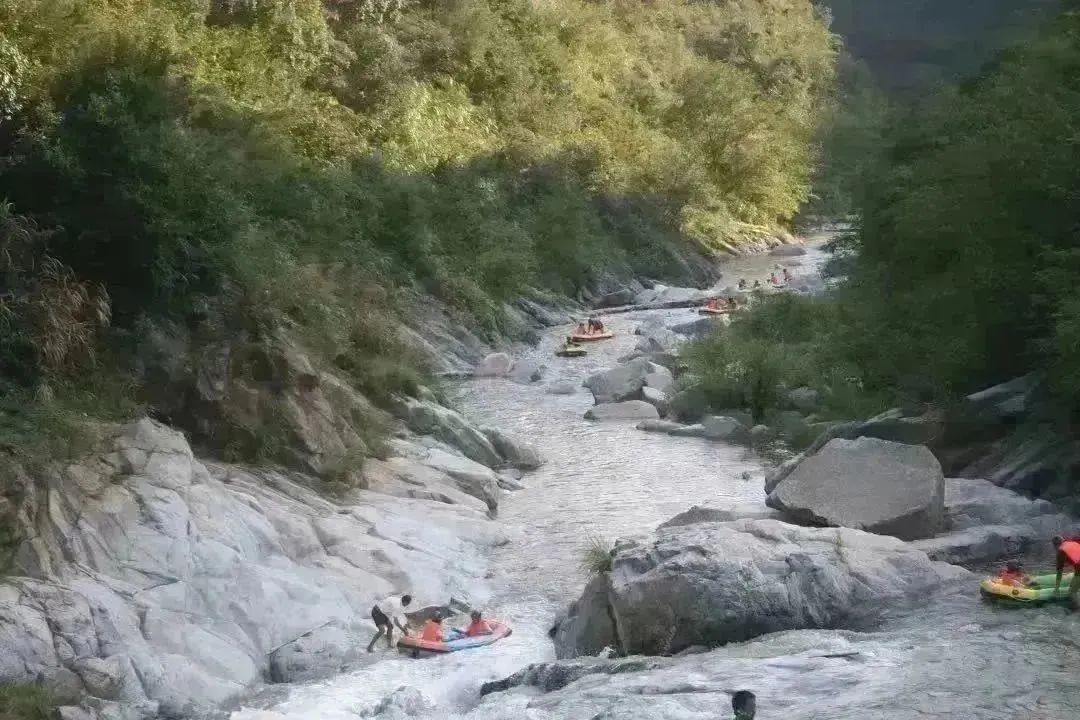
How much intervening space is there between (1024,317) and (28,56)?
13400 millimetres

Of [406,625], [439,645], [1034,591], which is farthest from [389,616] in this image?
[1034,591]

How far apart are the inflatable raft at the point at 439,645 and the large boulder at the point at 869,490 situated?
155 inches

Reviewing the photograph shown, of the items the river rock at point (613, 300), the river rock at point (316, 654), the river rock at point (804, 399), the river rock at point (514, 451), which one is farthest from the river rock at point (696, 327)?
the river rock at point (316, 654)

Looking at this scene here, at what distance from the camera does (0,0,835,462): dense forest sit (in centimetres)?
1346

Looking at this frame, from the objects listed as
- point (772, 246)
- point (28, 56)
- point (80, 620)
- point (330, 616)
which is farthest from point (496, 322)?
point (772, 246)

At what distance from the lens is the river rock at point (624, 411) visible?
839 inches

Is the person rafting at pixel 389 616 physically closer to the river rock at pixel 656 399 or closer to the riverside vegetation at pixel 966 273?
the riverside vegetation at pixel 966 273

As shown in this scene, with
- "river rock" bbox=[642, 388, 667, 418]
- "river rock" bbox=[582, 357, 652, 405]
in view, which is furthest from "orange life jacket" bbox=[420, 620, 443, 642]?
"river rock" bbox=[582, 357, 652, 405]

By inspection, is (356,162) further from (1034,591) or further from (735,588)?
(1034,591)

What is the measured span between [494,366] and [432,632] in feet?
44.4

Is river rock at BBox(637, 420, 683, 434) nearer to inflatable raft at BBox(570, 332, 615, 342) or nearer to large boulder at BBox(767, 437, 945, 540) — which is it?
large boulder at BBox(767, 437, 945, 540)

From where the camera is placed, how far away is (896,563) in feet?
37.0

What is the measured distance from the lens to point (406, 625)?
11.7 meters

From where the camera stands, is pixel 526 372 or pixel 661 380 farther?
pixel 526 372
